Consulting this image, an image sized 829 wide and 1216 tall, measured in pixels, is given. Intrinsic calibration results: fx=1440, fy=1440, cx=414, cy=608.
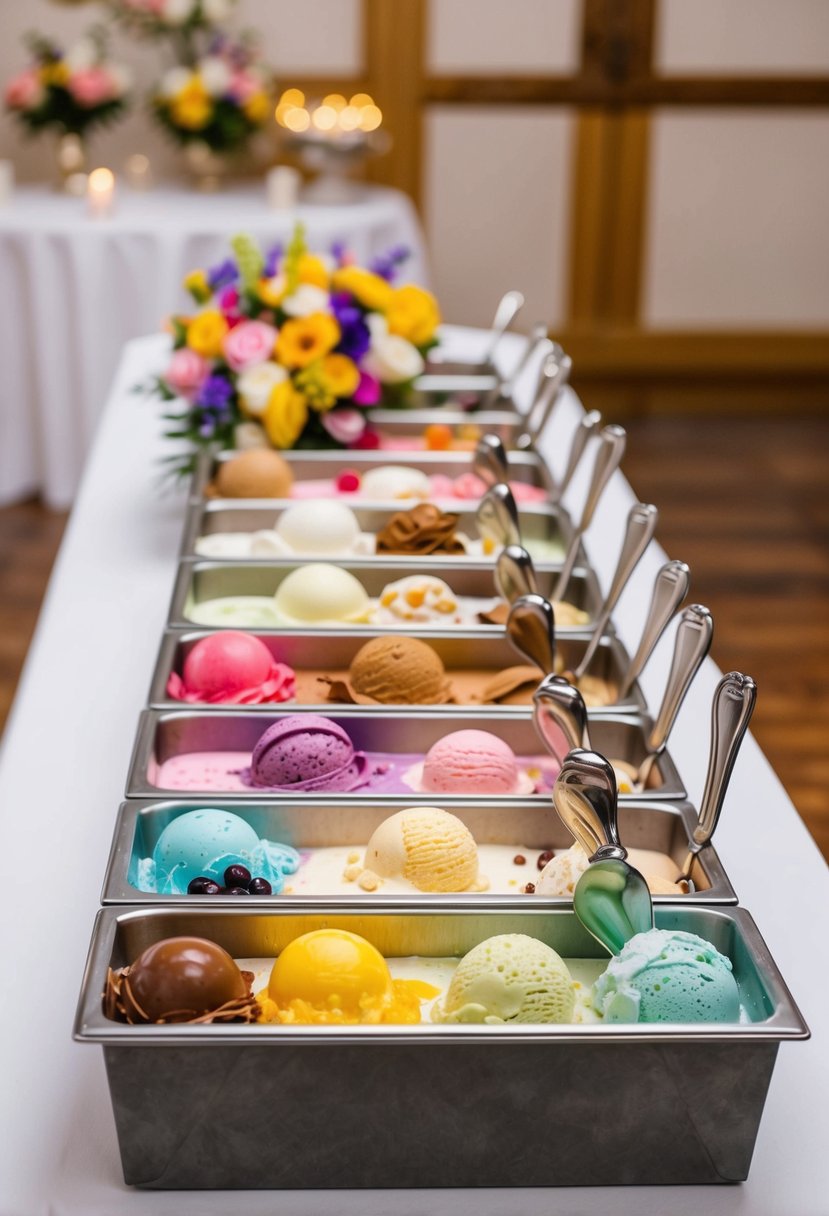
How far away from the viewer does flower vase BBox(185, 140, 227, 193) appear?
3680mm

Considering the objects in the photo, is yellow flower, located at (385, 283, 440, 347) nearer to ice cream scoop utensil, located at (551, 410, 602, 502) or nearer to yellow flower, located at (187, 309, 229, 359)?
yellow flower, located at (187, 309, 229, 359)

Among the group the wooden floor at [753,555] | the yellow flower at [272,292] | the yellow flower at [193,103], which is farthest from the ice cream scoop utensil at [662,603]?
the yellow flower at [193,103]

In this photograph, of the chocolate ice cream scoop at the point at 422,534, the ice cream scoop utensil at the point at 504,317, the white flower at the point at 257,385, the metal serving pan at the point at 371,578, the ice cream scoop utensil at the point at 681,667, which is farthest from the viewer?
the ice cream scoop utensil at the point at 504,317

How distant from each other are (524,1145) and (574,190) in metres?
3.90

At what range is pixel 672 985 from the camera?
27.4 inches

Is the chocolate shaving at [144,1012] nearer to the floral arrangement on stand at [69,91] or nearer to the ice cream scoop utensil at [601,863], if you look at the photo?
the ice cream scoop utensil at [601,863]

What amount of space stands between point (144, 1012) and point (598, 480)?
2.64ft

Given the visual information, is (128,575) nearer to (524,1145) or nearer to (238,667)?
(238,667)

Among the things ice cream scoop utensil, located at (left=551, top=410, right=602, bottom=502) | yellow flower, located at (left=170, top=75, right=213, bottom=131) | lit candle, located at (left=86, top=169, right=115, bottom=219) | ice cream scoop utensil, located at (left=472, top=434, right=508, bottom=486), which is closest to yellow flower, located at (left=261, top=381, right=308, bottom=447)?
ice cream scoop utensil, located at (left=472, top=434, right=508, bottom=486)

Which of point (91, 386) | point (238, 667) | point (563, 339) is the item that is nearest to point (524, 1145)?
point (238, 667)

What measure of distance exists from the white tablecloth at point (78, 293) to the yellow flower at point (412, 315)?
1483 mm

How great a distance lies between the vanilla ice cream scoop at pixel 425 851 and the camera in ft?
2.85

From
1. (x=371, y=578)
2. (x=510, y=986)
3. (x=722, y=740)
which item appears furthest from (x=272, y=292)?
(x=510, y=986)

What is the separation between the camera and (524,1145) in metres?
0.66
